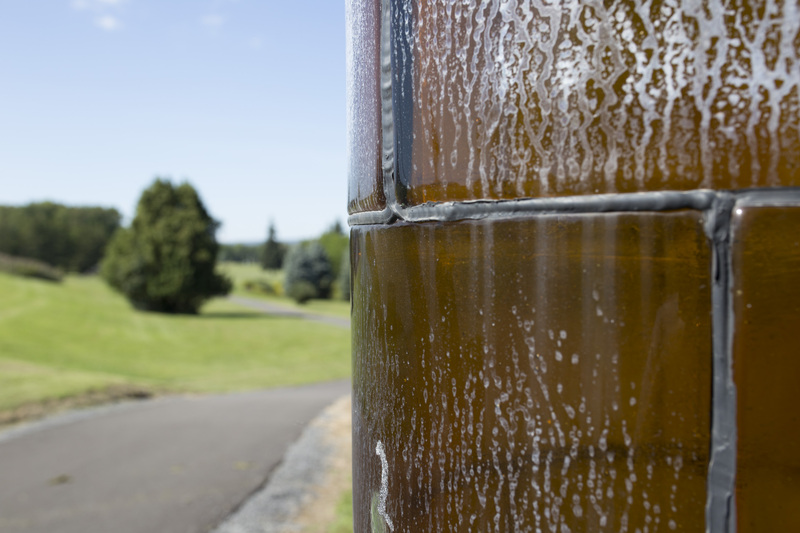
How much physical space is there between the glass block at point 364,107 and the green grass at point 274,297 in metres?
42.3

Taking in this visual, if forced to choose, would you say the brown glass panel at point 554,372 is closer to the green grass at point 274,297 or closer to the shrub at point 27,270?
the green grass at point 274,297

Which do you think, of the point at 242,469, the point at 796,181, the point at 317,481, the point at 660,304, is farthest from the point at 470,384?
the point at 242,469

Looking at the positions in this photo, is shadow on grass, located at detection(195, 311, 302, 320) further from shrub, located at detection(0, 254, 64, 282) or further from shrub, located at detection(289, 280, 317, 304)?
shrub, located at detection(0, 254, 64, 282)

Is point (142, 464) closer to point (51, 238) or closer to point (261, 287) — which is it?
point (261, 287)

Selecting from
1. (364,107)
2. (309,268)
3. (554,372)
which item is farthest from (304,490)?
(309,268)

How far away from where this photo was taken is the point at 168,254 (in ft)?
127

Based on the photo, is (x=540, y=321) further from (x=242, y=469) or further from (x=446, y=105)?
(x=242, y=469)

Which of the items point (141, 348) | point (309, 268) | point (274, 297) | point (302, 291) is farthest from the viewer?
point (274, 297)

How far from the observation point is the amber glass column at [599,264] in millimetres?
507

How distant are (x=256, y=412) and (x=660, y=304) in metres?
14.0

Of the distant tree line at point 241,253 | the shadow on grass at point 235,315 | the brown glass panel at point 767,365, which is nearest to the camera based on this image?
the brown glass panel at point 767,365

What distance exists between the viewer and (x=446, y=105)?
26.8 inches

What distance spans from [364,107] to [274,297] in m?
64.7

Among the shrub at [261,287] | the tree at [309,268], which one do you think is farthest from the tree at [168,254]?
the shrub at [261,287]
